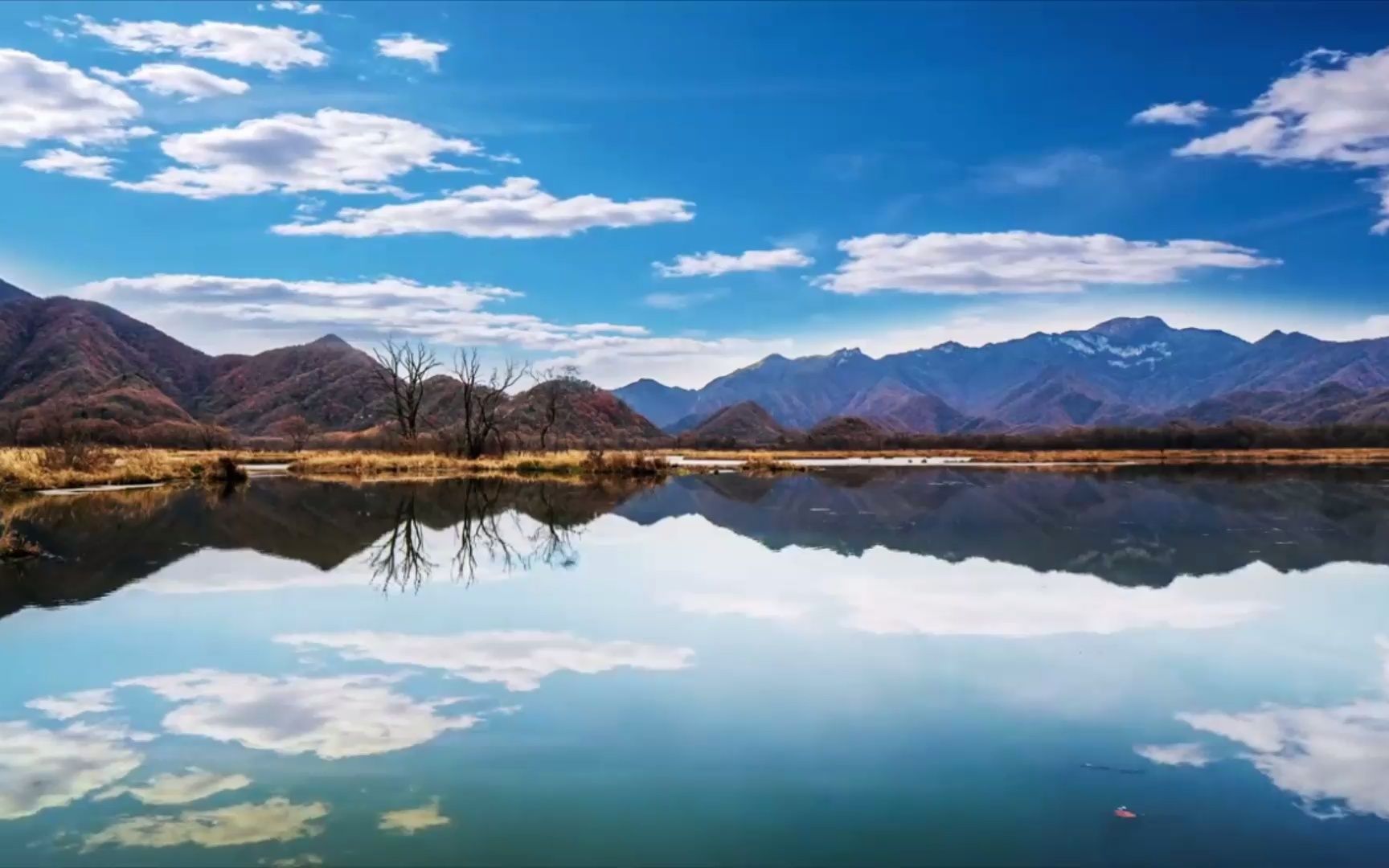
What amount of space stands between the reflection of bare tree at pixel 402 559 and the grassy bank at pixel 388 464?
1671 centimetres

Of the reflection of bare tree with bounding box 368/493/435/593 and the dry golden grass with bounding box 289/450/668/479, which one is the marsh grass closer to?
the dry golden grass with bounding box 289/450/668/479

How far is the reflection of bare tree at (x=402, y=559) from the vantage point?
14.7 meters

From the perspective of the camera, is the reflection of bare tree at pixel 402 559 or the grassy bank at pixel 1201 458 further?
the grassy bank at pixel 1201 458

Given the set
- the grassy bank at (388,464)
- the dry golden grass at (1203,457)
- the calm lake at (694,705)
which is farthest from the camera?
the dry golden grass at (1203,457)

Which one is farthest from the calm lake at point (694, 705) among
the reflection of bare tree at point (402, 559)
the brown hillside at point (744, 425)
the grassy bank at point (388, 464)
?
the brown hillside at point (744, 425)

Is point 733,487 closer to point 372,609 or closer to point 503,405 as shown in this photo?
point 372,609

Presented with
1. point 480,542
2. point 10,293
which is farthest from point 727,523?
point 10,293

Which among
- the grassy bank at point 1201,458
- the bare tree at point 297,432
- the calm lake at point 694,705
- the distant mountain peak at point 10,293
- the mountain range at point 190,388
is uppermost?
the distant mountain peak at point 10,293

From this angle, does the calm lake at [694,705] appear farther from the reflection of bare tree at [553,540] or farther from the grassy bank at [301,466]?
the grassy bank at [301,466]

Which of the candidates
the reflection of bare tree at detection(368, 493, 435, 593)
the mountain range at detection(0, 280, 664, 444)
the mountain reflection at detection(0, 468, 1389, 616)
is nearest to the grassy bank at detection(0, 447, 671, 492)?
the mountain reflection at detection(0, 468, 1389, 616)

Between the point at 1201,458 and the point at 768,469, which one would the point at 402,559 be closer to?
the point at 768,469

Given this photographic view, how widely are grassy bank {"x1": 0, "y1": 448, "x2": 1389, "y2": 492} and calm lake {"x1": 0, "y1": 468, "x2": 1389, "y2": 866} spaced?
1782 centimetres

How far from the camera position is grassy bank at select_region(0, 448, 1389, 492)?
32.9 meters

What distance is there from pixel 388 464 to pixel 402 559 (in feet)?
98.5
